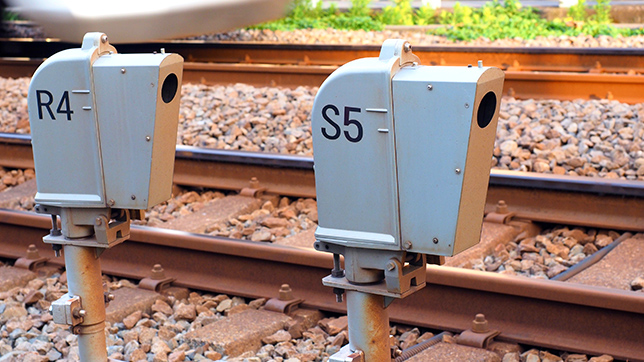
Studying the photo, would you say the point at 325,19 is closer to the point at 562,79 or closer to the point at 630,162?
the point at 562,79

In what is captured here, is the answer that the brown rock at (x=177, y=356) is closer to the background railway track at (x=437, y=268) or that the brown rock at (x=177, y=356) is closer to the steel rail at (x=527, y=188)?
the background railway track at (x=437, y=268)

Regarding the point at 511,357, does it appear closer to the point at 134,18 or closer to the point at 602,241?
the point at 602,241

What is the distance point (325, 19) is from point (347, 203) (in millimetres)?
10599

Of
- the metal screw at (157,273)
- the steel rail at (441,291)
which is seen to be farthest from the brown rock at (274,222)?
→ the metal screw at (157,273)

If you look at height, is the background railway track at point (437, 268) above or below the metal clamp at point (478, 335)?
above

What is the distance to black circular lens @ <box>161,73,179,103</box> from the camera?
7.82 ft

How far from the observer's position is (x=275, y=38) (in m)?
10.7

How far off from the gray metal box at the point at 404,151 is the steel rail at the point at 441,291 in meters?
1.19

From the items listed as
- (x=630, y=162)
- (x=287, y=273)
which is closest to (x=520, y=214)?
(x=630, y=162)

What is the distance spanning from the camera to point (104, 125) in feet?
7.86

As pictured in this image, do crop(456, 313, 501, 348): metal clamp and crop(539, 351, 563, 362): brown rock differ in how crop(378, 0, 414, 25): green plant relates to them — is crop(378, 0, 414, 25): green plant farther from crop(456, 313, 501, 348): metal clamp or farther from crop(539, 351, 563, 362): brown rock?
crop(539, 351, 563, 362): brown rock

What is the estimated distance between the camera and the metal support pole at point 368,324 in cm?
214

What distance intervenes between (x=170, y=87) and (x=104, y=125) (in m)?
0.22

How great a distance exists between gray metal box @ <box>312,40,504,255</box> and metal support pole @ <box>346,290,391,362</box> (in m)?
0.19
